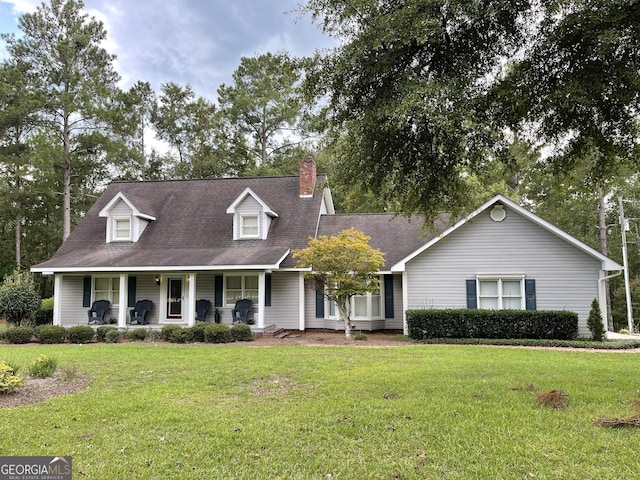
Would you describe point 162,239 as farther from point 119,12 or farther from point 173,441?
point 173,441

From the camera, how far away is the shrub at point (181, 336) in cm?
1476

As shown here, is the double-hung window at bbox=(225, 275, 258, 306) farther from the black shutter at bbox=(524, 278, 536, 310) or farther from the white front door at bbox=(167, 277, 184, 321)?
the black shutter at bbox=(524, 278, 536, 310)

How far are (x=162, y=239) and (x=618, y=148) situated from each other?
17.1 meters

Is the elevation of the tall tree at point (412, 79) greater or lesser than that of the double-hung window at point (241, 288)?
greater

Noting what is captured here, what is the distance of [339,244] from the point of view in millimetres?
14773

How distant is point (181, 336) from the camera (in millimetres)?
14766

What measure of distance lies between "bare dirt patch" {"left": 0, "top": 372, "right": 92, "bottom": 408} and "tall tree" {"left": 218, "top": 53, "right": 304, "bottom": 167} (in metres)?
24.1

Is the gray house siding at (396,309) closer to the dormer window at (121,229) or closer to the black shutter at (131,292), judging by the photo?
the black shutter at (131,292)

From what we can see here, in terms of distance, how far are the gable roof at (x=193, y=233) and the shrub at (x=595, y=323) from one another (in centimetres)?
1034

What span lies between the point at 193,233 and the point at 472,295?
1181 cm

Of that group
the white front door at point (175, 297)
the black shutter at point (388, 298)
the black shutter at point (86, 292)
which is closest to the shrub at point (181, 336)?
the white front door at point (175, 297)

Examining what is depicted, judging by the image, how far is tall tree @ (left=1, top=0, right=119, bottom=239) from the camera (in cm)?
2756

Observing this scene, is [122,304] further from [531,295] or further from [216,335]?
[531,295]

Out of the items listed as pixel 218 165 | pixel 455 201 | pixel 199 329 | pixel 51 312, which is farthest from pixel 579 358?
pixel 218 165
